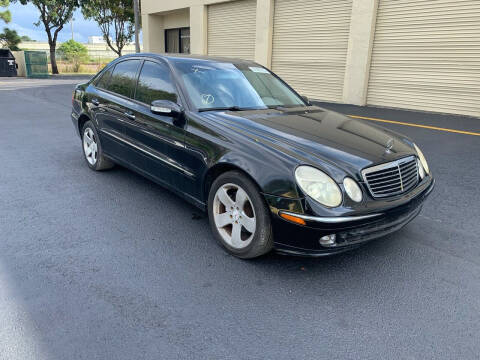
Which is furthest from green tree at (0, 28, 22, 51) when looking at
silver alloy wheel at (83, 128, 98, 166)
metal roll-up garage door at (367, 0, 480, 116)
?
silver alloy wheel at (83, 128, 98, 166)

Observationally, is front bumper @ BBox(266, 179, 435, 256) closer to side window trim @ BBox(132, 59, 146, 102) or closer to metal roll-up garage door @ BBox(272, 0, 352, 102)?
side window trim @ BBox(132, 59, 146, 102)

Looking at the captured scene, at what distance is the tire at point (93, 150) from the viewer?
5.16 metres

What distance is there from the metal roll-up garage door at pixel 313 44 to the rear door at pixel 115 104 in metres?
10.2

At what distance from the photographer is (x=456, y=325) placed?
2441mm

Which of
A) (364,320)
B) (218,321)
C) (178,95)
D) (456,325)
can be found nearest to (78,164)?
(178,95)

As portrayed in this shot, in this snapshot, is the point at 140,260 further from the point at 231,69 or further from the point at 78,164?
the point at 78,164

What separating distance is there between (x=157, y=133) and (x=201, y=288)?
1739 mm

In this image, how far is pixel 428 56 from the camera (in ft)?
36.5

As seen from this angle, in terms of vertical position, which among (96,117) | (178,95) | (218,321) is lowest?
(218,321)

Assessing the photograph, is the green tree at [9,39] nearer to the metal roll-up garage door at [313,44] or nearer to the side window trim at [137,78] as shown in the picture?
the metal roll-up garage door at [313,44]

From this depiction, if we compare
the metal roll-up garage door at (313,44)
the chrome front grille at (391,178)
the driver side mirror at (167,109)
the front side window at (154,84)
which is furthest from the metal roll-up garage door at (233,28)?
the chrome front grille at (391,178)

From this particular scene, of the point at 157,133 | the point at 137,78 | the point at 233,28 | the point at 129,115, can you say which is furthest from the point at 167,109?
the point at 233,28

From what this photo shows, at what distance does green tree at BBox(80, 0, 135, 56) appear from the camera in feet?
103

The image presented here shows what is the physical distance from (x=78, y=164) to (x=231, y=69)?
2896 millimetres
